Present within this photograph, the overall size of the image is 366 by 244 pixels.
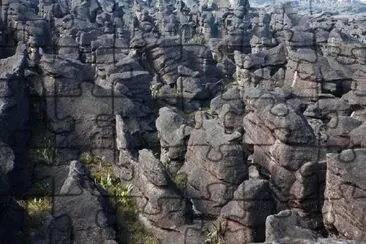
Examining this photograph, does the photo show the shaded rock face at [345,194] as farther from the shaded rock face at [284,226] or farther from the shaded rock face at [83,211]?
the shaded rock face at [83,211]

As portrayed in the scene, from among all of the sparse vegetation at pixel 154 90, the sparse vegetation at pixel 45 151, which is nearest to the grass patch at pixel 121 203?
the sparse vegetation at pixel 45 151

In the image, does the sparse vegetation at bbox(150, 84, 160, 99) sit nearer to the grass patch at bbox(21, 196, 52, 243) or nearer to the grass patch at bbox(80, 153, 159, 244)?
the grass patch at bbox(80, 153, 159, 244)

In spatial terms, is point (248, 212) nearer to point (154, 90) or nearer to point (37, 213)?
point (37, 213)

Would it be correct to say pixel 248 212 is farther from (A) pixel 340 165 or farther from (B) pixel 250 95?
(B) pixel 250 95

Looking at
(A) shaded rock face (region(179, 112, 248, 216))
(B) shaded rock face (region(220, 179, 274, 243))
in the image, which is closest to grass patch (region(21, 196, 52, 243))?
(A) shaded rock face (region(179, 112, 248, 216))

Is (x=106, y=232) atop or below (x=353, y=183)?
below

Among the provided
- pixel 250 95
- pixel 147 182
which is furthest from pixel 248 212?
pixel 250 95
